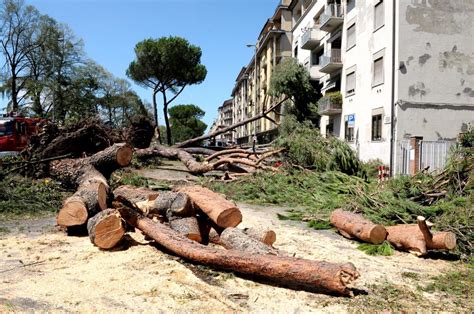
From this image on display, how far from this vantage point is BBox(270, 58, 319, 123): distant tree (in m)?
32.7

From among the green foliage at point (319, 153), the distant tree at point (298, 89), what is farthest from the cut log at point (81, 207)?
the distant tree at point (298, 89)

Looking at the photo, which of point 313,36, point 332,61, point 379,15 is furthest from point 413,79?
point 313,36

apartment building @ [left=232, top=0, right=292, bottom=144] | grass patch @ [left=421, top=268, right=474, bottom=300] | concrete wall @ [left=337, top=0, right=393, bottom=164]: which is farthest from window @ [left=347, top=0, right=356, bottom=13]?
grass patch @ [left=421, top=268, right=474, bottom=300]

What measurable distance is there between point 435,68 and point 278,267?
1884 centimetres

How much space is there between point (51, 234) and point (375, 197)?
5936 mm

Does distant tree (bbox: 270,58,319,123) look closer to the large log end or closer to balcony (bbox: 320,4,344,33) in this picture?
balcony (bbox: 320,4,344,33)

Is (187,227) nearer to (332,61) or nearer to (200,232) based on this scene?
(200,232)

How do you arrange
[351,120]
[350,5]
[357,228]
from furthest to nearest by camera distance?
[350,5], [351,120], [357,228]

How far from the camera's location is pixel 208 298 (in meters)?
4.16

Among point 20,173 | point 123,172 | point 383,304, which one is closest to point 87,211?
point 383,304

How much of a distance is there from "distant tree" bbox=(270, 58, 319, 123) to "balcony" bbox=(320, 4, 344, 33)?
4.23m

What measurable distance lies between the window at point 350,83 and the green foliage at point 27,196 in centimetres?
1972

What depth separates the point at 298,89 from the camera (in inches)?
1296

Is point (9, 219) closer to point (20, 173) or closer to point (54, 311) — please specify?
point (20, 173)
